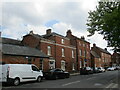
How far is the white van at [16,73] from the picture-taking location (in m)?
13.4

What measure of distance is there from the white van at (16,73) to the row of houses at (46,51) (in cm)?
609

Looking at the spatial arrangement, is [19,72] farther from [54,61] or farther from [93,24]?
[54,61]

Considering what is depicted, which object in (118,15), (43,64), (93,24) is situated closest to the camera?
(118,15)

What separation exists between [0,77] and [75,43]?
94.0 ft

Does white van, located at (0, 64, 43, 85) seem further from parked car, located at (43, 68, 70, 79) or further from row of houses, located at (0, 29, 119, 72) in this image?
row of houses, located at (0, 29, 119, 72)

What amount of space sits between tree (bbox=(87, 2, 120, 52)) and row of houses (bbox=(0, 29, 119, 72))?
413 inches

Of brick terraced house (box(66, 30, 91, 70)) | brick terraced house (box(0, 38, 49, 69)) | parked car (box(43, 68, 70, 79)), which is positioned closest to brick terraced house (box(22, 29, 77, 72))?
brick terraced house (box(0, 38, 49, 69))

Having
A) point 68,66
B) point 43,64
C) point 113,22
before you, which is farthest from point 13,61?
point 68,66

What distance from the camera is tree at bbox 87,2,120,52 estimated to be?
16.3 metres

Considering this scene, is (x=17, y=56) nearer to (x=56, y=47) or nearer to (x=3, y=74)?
(x=3, y=74)

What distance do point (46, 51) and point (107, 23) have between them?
14.9 meters

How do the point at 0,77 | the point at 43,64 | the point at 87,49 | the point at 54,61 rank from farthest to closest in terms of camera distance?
the point at 87,49 < the point at 54,61 < the point at 43,64 < the point at 0,77

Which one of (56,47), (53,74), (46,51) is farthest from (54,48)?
(53,74)

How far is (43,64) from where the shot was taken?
26547 mm
